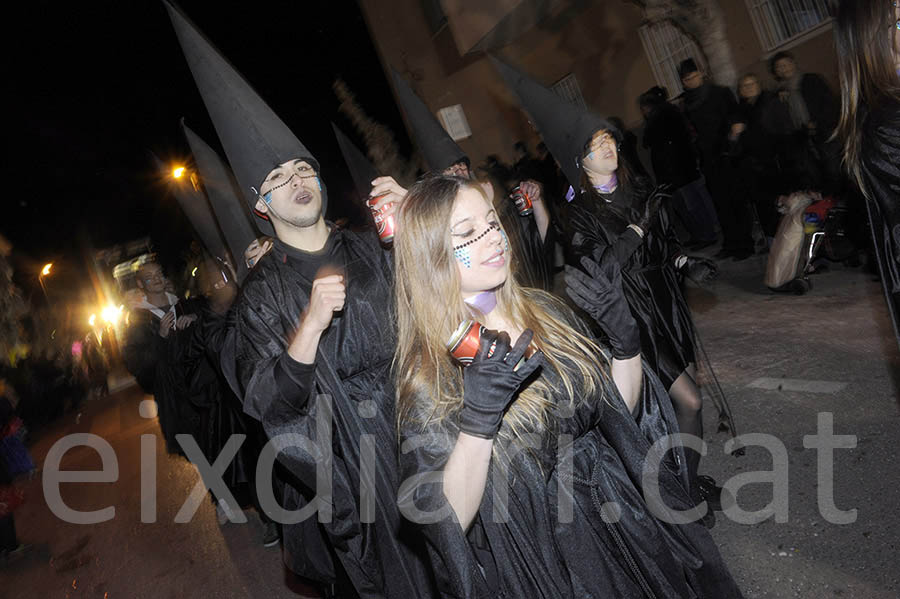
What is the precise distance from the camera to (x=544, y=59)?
1762cm

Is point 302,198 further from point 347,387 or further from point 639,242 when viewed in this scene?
point 639,242

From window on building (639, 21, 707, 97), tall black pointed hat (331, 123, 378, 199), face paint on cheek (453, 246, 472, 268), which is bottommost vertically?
face paint on cheek (453, 246, 472, 268)

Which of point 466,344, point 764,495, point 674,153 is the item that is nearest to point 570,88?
point 674,153

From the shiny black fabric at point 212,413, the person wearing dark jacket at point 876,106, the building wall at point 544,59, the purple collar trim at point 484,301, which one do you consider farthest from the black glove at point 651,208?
the building wall at point 544,59

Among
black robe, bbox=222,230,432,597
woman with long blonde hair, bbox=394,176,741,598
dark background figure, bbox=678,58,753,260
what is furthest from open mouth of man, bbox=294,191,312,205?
dark background figure, bbox=678,58,753,260

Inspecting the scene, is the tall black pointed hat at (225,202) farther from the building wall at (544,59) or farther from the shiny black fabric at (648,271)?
the building wall at (544,59)

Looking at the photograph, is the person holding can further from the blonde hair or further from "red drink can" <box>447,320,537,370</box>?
"red drink can" <box>447,320,537,370</box>

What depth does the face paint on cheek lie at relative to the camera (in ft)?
7.16

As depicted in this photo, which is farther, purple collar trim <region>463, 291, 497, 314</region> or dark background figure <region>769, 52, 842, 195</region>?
dark background figure <region>769, 52, 842, 195</region>

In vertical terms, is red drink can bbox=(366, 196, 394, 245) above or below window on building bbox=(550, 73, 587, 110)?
below

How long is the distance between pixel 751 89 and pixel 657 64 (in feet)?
23.2

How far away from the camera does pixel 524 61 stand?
18156mm

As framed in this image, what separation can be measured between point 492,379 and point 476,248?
1.95ft

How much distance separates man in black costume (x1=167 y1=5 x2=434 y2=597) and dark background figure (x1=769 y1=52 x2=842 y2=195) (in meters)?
6.06
